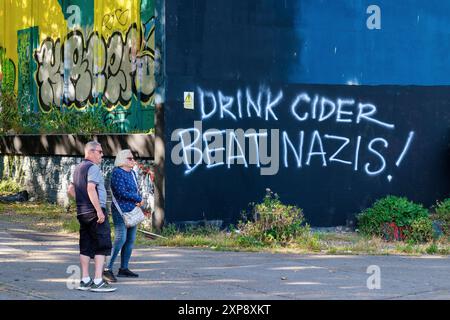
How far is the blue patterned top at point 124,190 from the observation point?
991 cm

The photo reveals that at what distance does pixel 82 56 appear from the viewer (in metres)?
19.1

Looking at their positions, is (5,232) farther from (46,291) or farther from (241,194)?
(46,291)

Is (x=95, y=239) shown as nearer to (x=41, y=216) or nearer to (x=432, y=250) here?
(x=432, y=250)

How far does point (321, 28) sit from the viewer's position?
15.3 meters

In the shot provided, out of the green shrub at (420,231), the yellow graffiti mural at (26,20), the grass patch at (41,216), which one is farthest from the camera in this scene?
the yellow graffiti mural at (26,20)

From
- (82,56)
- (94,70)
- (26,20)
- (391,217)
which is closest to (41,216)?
(94,70)

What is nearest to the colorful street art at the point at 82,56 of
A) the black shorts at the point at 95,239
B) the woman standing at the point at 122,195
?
the woman standing at the point at 122,195

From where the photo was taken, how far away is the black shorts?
9.23 metres

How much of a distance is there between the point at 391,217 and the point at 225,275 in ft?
15.9

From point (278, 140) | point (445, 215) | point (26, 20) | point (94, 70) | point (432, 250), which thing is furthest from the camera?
point (26, 20)

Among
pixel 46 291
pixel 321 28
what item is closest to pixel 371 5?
pixel 321 28

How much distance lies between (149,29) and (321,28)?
3.44m

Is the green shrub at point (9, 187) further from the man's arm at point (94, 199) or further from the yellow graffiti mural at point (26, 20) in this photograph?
the man's arm at point (94, 199)

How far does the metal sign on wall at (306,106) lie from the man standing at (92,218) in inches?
192
